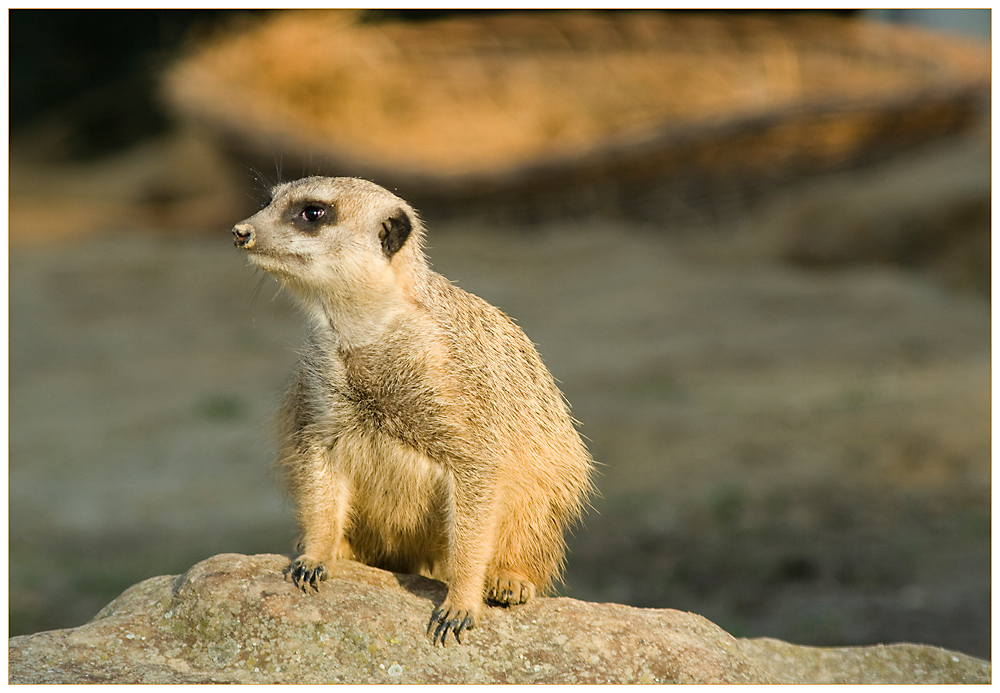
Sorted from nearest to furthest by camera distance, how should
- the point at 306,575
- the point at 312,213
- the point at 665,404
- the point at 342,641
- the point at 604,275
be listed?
1. the point at 312,213
2. the point at 342,641
3. the point at 306,575
4. the point at 665,404
5. the point at 604,275

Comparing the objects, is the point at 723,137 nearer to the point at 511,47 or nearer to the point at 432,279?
the point at 511,47

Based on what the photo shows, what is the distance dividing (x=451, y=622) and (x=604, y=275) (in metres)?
8.45

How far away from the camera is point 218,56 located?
13.5 metres

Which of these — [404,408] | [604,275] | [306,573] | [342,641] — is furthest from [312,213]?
[604,275]

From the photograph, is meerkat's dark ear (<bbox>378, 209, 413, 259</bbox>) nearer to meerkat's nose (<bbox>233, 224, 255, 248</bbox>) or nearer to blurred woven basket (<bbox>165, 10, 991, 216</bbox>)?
meerkat's nose (<bbox>233, 224, 255, 248</bbox>)

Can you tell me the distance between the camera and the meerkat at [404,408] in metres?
2.49

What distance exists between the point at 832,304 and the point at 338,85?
8.41 meters

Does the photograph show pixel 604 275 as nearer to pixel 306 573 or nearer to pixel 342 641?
pixel 306 573

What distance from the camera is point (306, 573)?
8.98ft

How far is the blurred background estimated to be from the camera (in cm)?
553

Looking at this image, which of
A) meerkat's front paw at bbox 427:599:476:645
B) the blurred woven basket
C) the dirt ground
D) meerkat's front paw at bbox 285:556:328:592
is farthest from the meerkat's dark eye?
the blurred woven basket

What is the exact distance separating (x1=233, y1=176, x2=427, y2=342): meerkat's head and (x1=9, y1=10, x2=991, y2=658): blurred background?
416mm

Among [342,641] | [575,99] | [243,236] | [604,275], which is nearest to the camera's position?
[243,236]

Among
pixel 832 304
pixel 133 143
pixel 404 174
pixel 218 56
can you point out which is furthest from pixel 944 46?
pixel 133 143
